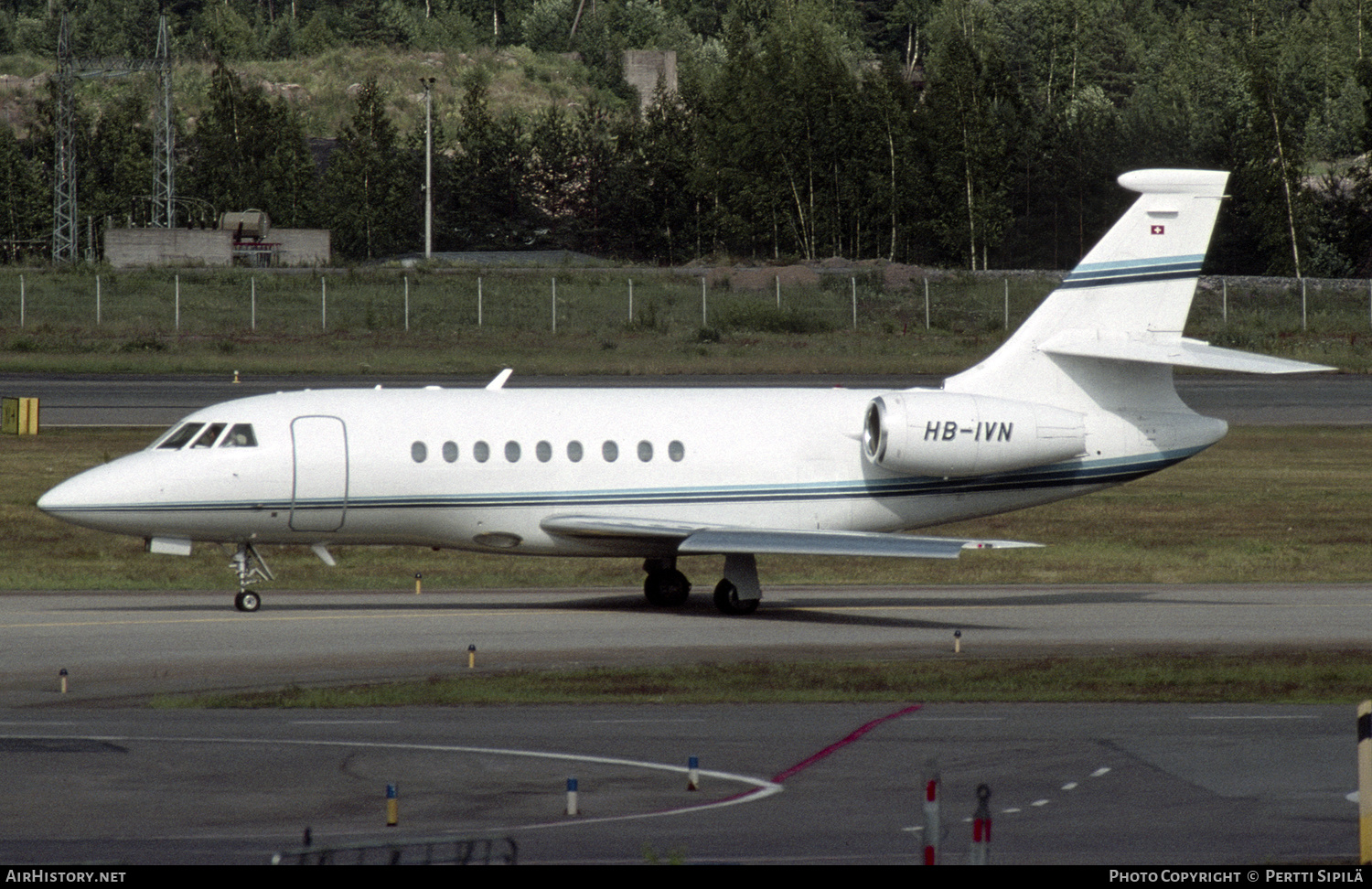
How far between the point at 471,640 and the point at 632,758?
7.43 metres

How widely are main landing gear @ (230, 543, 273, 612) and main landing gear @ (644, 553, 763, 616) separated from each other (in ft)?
18.6

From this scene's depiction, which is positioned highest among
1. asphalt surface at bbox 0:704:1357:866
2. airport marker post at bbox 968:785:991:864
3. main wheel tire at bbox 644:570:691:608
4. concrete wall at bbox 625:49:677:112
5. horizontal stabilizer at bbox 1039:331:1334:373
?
concrete wall at bbox 625:49:677:112

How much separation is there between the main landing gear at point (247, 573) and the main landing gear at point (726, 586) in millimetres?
5662

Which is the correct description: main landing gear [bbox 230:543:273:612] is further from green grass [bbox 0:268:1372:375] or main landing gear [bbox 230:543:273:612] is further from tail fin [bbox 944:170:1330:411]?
green grass [bbox 0:268:1372:375]

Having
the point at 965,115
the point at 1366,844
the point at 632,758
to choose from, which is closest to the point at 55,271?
the point at 965,115

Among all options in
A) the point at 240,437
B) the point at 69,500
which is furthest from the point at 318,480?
the point at 69,500

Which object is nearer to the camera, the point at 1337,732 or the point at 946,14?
the point at 1337,732

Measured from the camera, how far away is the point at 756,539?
23578 mm

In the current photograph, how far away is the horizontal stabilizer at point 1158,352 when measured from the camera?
24.3 metres

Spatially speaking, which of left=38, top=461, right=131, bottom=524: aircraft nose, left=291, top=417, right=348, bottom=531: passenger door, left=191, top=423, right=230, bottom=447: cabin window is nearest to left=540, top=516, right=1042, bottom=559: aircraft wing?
left=291, top=417, right=348, bottom=531: passenger door

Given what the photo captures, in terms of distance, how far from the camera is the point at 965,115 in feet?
306

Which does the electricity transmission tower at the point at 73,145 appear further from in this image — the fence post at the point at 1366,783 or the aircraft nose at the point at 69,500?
the fence post at the point at 1366,783

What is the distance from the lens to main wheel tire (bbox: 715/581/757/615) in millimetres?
24859
